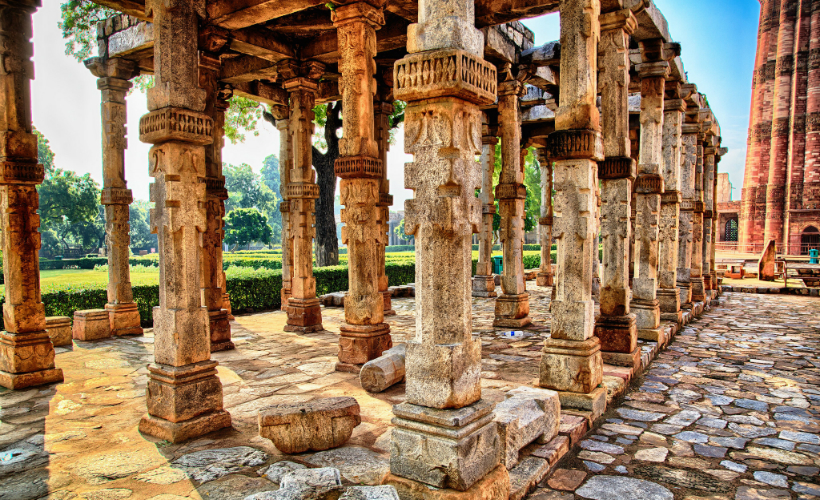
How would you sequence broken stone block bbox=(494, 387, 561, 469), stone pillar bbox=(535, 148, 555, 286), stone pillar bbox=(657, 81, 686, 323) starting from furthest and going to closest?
1. stone pillar bbox=(535, 148, 555, 286)
2. stone pillar bbox=(657, 81, 686, 323)
3. broken stone block bbox=(494, 387, 561, 469)

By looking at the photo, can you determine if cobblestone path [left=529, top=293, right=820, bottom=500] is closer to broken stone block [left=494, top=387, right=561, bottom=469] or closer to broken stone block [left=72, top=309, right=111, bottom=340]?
broken stone block [left=494, top=387, right=561, bottom=469]

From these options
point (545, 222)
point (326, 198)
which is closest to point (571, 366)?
point (326, 198)

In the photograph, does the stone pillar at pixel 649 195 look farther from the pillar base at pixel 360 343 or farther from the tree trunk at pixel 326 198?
the tree trunk at pixel 326 198

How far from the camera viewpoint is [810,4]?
25578 millimetres

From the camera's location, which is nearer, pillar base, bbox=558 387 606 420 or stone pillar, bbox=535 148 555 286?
pillar base, bbox=558 387 606 420

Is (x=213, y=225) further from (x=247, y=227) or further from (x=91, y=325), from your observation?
(x=247, y=227)

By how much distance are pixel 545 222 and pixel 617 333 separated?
35.0 ft

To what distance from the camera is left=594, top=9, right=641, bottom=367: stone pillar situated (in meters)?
6.38

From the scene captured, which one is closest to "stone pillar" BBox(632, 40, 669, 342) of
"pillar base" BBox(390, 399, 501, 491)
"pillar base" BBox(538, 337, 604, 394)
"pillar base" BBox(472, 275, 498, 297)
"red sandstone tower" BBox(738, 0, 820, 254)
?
"pillar base" BBox(538, 337, 604, 394)

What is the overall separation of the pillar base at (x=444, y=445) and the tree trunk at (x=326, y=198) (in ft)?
42.2

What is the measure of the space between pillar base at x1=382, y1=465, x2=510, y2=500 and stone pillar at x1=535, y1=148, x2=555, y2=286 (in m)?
14.1

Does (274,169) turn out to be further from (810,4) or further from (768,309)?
(768,309)

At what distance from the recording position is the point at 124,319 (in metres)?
9.24

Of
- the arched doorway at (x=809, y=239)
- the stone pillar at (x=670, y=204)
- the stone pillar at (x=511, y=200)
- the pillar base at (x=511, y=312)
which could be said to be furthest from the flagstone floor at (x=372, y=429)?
the arched doorway at (x=809, y=239)
